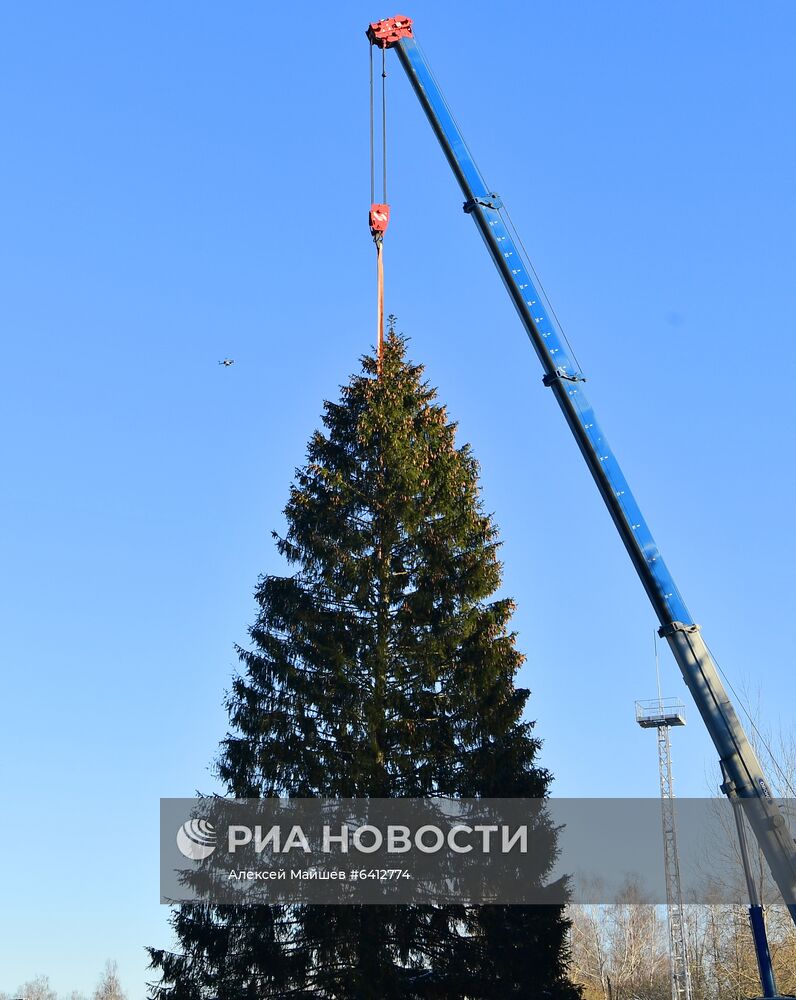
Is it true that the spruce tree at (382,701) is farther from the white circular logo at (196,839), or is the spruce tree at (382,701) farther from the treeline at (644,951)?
the treeline at (644,951)

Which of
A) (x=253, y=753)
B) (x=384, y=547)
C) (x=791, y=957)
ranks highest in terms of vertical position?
(x=384, y=547)

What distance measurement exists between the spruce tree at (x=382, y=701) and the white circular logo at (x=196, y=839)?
3.20 feet

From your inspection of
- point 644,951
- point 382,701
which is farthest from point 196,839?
point 644,951

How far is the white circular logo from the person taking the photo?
78.0 feet

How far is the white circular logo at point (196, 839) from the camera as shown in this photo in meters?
23.8

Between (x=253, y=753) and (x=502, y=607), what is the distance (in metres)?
6.27

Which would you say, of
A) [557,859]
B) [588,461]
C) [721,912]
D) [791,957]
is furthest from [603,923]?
[588,461]

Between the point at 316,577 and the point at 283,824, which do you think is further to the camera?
the point at 316,577

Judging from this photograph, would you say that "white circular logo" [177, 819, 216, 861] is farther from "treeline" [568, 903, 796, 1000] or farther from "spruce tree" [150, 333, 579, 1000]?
"treeline" [568, 903, 796, 1000]

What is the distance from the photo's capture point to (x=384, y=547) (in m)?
27.0

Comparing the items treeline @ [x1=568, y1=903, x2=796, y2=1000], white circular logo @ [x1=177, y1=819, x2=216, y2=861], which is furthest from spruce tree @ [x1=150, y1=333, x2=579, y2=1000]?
treeline @ [x1=568, y1=903, x2=796, y2=1000]

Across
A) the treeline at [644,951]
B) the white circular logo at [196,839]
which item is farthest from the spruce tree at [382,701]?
the treeline at [644,951]

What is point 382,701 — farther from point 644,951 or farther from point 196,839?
point 644,951

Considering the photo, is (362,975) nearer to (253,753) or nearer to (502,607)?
(253,753)
